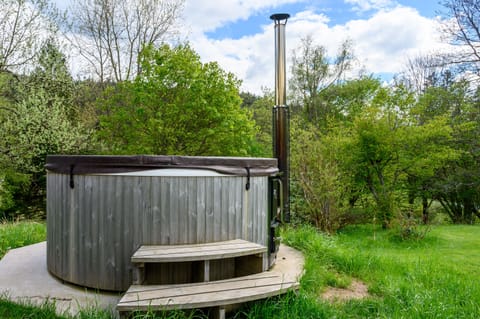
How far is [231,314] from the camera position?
8.30 feet

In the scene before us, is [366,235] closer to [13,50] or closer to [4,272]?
[4,272]

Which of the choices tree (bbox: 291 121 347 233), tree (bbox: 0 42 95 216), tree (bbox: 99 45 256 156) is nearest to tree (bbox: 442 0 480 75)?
tree (bbox: 291 121 347 233)

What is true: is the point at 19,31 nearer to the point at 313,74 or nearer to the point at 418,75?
the point at 313,74

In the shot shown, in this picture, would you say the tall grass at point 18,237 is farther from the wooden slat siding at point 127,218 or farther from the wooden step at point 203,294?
the wooden step at point 203,294

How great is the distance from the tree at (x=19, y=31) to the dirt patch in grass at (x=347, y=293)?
976cm

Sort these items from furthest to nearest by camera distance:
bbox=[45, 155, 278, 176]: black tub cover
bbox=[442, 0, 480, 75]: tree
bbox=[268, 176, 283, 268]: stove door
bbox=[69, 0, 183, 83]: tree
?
bbox=[69, 0, 183, 83]: tree
bbox=[442, 0, 480, 75]: tree
bbox=[268, 176, 283, 268]: stove door
bbox=[45, 155, 278, 176]: black tub cover

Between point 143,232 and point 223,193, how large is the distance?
73 cm

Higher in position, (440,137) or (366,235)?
(440,137)

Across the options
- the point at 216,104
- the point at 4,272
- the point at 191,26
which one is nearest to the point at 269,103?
the point at 191,26

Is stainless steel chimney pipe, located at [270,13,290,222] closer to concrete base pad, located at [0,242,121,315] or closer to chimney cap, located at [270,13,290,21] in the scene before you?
chimney cap, located at [270,13,290,21]

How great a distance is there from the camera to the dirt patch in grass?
117 inches

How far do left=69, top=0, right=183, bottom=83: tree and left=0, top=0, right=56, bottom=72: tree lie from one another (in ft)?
10.3

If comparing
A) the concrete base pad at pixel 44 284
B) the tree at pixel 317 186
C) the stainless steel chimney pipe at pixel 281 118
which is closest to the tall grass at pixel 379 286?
the concrete base pad at pixel 44 284

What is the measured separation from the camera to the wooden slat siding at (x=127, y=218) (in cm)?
274
